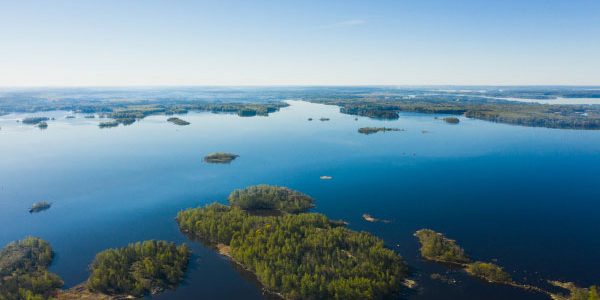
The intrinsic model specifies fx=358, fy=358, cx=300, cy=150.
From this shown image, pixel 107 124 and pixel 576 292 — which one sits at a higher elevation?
pixel 107 124

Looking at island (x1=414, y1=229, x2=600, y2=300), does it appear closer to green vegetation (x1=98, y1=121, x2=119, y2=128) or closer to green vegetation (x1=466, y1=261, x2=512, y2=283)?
green vegetation (x1=466, y1=261, x2=512, y2=283)

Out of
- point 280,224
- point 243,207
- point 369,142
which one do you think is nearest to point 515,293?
point 280,224

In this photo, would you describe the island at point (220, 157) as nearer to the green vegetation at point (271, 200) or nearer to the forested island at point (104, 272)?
the green vegetation at point (271, 200)

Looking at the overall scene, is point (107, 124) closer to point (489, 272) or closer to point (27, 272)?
point (27, 272)

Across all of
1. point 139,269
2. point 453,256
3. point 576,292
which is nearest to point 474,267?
point 453,256

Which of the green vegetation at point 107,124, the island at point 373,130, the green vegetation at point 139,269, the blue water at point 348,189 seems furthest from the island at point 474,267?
the green vegetation at point 107,124

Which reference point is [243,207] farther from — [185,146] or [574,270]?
[185,146]
